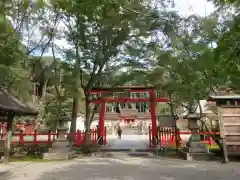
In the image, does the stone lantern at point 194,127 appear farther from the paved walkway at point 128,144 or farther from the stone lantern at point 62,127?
the stone lantern at point 62,127

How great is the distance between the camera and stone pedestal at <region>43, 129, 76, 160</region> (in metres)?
12.1

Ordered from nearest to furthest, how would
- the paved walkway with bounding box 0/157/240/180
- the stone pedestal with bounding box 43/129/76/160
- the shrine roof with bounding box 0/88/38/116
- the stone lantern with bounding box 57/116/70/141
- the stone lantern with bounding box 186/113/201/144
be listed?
the paved walkway with bounding box 0/157/240/180
the shrine roof with bounding box 0/88/38/116
the stone lantern with bounding box 186/113/201/144
the stone pedestal with bounding box 43/129/76/160
the stone lantern with bounding box 57/116/70/141

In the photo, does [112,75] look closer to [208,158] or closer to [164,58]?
[208,158]

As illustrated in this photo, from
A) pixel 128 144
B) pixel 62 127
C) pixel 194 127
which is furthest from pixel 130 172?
pixel 128 144

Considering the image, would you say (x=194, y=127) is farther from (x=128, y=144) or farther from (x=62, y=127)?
(x=128, y=144)

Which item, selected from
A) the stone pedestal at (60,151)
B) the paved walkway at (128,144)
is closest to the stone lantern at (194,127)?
the paved walkway at (128,144)

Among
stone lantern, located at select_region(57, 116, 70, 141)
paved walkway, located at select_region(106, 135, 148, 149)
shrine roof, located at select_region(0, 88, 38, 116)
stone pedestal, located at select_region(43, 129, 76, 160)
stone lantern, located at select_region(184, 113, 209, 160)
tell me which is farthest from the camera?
paved walkway, located at select_region(106, 135, 148, 149)

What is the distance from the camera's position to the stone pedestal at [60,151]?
12.1 metres

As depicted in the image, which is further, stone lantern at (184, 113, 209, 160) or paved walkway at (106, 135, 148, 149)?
paved walkway at (106, 135, 148, 149)

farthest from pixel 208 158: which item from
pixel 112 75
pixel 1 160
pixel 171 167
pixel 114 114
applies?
pixel 114 114

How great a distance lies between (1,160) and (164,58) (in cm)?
951

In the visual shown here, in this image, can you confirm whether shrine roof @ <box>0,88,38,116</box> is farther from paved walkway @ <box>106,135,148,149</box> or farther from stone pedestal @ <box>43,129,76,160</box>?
paved walkway @ <box>106,135,148,149</box>

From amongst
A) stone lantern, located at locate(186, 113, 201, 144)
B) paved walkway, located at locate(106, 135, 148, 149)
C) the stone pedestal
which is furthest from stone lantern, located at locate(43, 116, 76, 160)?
stone lantern, located at locate(186, 113, 201, 144)

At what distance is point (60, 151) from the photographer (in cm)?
1243
